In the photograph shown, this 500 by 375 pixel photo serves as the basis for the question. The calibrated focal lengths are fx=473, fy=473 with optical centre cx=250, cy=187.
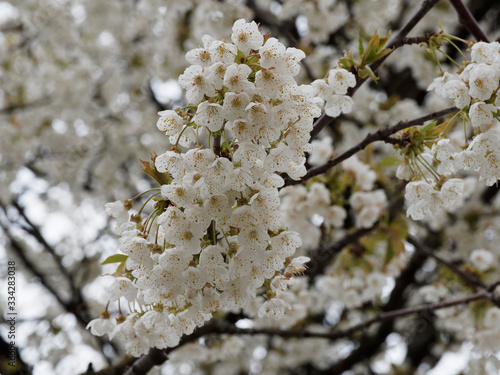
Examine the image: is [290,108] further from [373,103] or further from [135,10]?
[135,10]

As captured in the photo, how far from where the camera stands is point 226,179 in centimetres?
113

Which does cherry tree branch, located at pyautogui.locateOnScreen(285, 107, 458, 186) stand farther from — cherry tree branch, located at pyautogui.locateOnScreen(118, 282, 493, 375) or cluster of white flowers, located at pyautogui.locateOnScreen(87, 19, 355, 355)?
cherry tree branch, located at pyautogui.locateOnScreen(118, 282, 493, 375)

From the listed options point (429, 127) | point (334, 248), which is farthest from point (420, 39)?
point (334, 248)

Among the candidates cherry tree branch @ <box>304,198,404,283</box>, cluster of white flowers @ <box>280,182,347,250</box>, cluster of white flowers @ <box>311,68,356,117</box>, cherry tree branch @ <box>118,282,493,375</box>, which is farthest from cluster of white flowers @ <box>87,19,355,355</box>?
cherry tree branch @ <box>304,198,404,283</box>

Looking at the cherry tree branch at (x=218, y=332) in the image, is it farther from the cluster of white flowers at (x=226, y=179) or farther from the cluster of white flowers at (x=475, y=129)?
the cluster of white flowers at (x=475, y=129)

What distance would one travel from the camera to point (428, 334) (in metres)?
4.82

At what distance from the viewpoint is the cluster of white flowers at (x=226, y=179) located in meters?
1.14

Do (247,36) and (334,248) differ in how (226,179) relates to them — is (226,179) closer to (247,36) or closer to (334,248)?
(247,36)

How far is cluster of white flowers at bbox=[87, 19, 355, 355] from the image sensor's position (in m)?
1.14

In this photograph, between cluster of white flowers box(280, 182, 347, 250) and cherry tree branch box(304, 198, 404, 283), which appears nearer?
cluster of white flowers box(280, 182, 347, 250)

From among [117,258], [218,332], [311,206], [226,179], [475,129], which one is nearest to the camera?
[226,179]

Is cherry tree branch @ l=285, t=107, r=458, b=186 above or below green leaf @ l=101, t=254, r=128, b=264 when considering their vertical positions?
below

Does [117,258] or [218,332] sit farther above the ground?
[117,258]

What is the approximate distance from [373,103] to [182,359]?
2771mm
